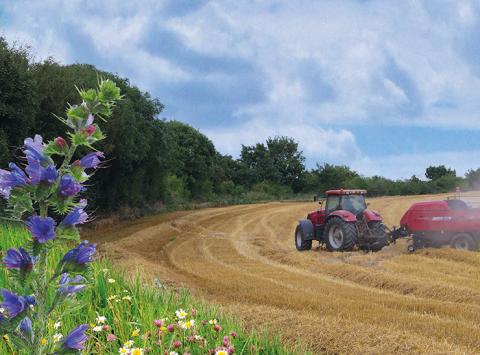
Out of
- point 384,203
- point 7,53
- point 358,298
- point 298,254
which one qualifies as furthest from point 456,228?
point 384,203

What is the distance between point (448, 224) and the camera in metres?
16.6

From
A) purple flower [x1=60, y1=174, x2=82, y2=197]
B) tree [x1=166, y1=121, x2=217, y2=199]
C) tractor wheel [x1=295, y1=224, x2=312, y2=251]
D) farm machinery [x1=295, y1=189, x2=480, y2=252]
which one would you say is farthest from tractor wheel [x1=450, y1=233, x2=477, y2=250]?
tree [x1=166, y1=121, x2=217, y2=199]

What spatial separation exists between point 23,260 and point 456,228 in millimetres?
15790

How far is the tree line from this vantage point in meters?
22.0

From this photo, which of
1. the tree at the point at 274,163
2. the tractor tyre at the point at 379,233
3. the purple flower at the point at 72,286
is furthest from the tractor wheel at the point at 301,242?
the tree at the point at 274,163

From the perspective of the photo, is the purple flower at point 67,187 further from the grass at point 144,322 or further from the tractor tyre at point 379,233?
the tractor tyre at point 379,233

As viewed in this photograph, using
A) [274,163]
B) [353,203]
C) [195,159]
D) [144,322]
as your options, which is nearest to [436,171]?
[274,163]

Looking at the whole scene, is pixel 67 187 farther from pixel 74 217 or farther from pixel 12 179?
pixel 12 179

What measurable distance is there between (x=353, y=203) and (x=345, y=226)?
1.47 metres

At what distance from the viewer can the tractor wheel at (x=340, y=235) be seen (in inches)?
680

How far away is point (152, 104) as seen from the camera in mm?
35469

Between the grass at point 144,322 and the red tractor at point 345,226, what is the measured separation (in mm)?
10758

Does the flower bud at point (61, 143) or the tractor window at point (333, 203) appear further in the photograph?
the tractor window at point (333, 203)

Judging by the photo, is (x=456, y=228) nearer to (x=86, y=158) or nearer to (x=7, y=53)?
(x=86, y=158)
